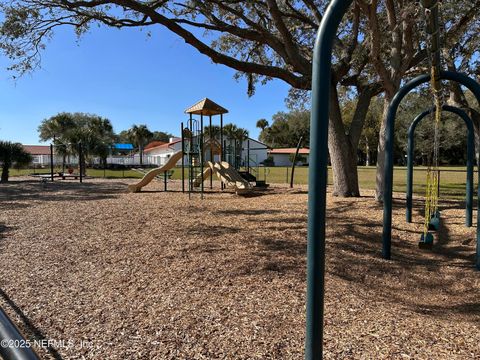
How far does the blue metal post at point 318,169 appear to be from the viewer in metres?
1.80

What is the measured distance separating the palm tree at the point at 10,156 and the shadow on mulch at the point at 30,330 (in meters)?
20.6

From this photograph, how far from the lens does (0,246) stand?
5.90m

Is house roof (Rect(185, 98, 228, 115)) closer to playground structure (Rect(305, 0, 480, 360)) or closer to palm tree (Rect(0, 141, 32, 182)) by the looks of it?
palm tree (Rect(0, 141, 32, 182))

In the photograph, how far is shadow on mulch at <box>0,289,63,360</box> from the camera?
2811mm

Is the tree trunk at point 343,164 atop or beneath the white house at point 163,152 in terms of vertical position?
beneath

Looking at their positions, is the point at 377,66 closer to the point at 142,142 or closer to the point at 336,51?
the point at 336,51

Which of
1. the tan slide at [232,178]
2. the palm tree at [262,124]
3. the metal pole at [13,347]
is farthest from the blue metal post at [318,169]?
the palm tree at [262,124]

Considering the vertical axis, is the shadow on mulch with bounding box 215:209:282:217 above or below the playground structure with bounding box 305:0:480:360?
below

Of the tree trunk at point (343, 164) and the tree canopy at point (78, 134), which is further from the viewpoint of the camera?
the tree canopy at point (78, 134)

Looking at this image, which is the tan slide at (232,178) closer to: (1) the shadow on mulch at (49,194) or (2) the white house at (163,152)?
(1) the shadow on mulch at (49,194)

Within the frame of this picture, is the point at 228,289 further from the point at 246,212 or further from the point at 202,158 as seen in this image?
the point at 202,158

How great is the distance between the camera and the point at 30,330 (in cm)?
314

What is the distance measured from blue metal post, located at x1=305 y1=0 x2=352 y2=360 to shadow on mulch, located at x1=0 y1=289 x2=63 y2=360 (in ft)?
6.64

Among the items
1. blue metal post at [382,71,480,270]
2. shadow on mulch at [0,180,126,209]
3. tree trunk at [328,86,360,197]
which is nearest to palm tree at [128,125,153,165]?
shadow on mulch at [0,180,126,209]
